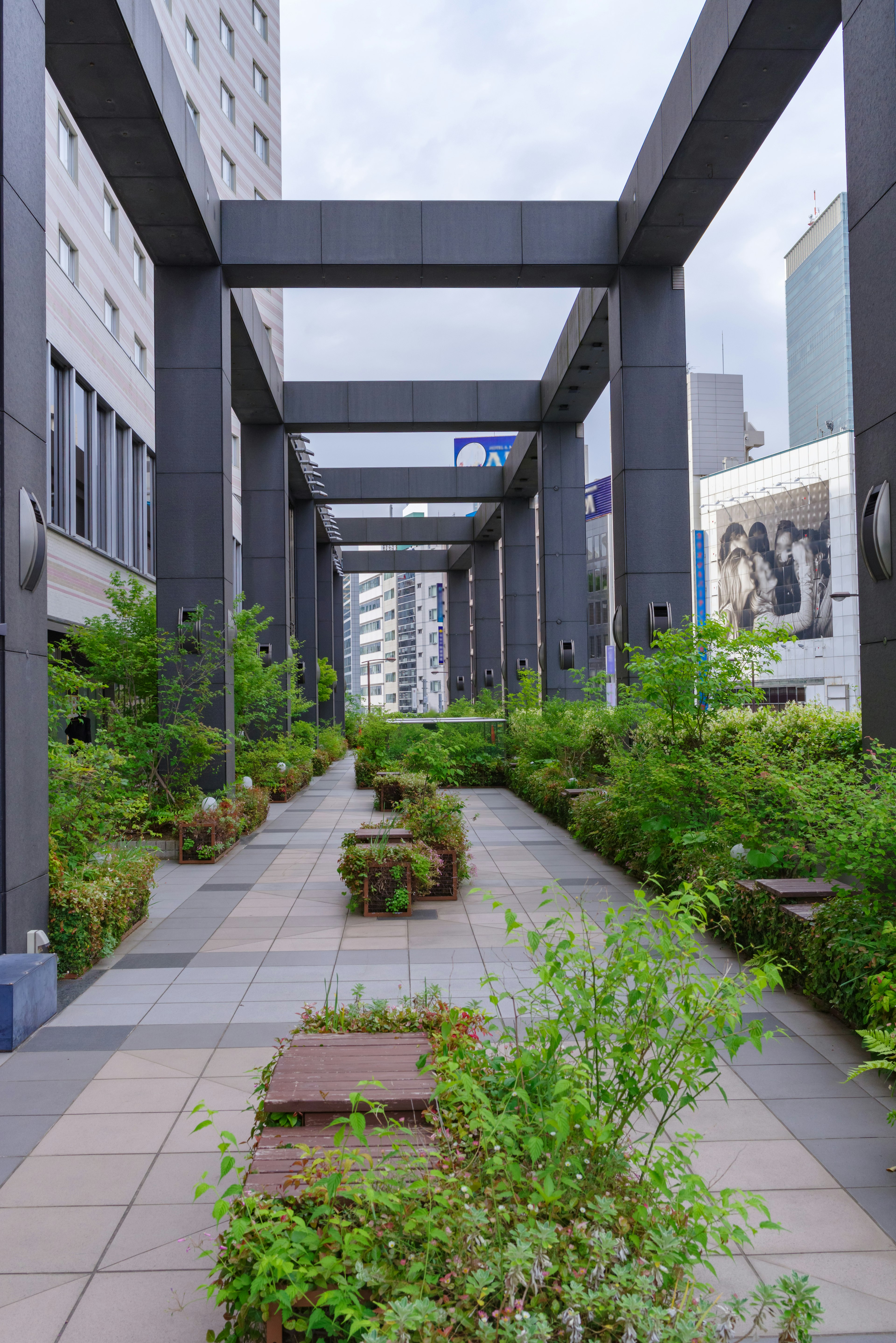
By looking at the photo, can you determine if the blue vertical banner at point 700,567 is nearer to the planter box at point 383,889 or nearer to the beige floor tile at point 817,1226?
the planter box at point 383,889

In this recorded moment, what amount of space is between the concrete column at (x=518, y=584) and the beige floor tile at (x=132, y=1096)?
68.8 feet

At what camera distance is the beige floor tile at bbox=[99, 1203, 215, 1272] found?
3127 millimetres

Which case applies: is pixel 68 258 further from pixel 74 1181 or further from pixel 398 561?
pixel 398 561

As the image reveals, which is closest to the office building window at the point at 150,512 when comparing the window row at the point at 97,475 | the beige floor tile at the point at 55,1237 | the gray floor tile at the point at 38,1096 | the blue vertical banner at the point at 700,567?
the window row at the point at 97,475

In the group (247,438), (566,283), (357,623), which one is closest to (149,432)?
(247,438)

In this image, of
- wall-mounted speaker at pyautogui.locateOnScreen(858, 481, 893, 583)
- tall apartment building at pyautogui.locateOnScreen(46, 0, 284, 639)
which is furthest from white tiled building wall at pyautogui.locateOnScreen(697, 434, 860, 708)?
wall-mounted speaker at pyautogui.locateOnScreen(858, 481, 893, 583)

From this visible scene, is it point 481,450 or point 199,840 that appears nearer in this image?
point 199,840

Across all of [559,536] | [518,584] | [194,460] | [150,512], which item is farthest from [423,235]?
[518,584]

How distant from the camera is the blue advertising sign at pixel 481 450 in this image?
54406 mm

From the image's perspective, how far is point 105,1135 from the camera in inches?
162

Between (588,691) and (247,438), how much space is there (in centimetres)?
972

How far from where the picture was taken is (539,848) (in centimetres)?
1176

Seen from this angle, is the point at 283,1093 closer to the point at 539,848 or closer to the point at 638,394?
the point at 539,848

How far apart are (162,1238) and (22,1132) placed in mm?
1193
